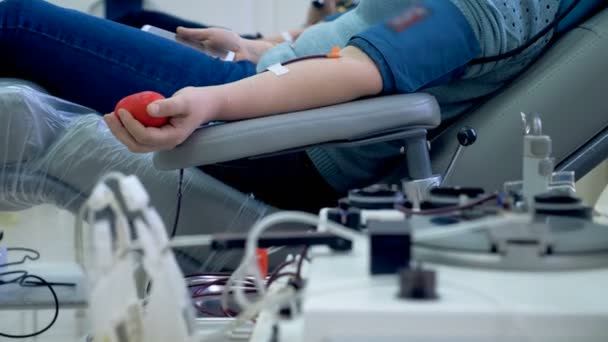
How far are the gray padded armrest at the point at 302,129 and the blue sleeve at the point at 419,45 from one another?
0.10 ft

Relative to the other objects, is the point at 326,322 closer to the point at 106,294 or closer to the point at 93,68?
the point at 106,294

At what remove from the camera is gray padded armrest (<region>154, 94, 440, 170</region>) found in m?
0.91

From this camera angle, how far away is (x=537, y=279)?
495 millimetres

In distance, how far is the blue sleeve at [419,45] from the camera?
3.13ft

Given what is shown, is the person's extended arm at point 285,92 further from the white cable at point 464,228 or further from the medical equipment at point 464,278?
the white cable at point 464,228

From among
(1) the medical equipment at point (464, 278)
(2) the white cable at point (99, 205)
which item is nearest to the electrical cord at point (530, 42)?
(1) the medical equipment at point (464, 278)

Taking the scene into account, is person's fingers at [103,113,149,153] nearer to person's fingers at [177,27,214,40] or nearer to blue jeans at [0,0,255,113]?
blue jeans at [0,0,255,113]

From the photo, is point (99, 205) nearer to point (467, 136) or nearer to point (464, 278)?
point (464, 278)

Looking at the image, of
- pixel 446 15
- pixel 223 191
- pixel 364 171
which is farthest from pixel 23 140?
pixel 446 15

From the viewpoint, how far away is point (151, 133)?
906mm

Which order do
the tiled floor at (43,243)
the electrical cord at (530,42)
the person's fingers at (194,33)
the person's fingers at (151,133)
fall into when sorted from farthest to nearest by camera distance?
the tiled floor at (43,243)
the person's fingers at (194,33)
the electrical cord at (530,42)
the person's fingers at (151,133)

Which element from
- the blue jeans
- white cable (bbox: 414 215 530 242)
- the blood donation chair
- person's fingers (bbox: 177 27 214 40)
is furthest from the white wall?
white cable (bbox: 414 215 530 242)

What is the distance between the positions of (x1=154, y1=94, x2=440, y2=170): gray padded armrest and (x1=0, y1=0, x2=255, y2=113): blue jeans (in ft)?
1.13

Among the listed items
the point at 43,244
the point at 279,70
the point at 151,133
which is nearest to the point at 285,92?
the point at 279,70
